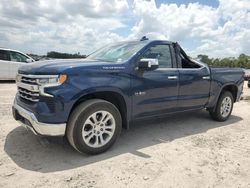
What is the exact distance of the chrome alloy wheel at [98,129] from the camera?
3.97m

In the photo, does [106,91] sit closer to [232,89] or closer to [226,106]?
[226,106]

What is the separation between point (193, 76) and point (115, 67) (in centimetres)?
205

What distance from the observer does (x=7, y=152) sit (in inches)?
159

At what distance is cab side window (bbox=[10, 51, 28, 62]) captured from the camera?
43.9 ft

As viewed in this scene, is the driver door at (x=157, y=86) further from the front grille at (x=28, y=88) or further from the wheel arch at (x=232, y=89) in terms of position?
the wheel arch at (x=232, y=89)

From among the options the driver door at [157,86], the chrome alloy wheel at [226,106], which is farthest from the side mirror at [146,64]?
the chrome alloy wheel at [226,106]

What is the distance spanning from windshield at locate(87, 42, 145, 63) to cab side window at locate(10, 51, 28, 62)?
922 cm

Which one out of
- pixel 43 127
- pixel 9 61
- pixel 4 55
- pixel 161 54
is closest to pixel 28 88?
pixel 43 127

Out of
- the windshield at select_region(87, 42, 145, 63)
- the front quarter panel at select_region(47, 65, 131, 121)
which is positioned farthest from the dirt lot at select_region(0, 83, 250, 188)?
the windshield at select_region(87, 42, 145, 63)

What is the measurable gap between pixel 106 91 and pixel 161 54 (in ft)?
5.23

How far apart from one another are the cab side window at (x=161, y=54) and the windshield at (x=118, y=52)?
21cm

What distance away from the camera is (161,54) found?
5156mm

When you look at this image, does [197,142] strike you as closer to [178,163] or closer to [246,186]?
[178,163]

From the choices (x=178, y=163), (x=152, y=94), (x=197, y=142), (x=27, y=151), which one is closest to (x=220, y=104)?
(x=197, y=142)
